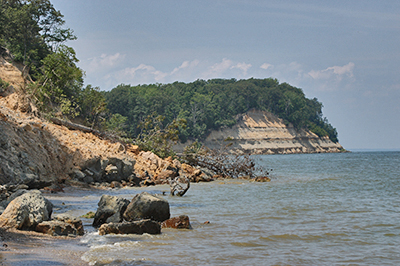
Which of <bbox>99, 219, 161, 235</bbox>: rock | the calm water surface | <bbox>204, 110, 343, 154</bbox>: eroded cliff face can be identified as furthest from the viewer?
<bbox>204, 110, 343, 154</bbox>: eroded cliff face

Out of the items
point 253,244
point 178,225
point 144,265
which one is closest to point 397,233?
point 253,244

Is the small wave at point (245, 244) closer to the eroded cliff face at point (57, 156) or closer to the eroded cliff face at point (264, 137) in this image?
the eroded cliff face at point (57, 156)

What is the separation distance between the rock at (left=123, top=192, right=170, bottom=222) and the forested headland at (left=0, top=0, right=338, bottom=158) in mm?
14686

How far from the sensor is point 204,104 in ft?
357

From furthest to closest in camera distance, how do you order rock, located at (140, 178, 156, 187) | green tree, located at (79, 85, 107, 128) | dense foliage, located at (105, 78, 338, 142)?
dense foliage, located at (105, 78, 338, 142), green tree, located at (79, 85, 107, 128), rock, located at (140, 178, 156, 187)

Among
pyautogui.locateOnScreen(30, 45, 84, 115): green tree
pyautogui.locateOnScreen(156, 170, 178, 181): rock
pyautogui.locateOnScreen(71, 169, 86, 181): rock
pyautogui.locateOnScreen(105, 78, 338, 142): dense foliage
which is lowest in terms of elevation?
pyautogui.locateOnScreen(156, 170, 178, 181): rock

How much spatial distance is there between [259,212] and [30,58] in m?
27.7

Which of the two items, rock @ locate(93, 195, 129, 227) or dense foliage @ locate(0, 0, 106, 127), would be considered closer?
rock @ locate(93, 195, 129, 227)

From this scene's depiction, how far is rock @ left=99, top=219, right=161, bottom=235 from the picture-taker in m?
9.34

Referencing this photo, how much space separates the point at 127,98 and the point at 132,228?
80.7 m

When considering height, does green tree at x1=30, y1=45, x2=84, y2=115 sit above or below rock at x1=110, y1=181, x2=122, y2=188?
above

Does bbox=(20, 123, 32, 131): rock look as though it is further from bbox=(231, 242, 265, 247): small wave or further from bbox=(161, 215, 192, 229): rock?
bbox=(231, 242, 265, 247): small wave

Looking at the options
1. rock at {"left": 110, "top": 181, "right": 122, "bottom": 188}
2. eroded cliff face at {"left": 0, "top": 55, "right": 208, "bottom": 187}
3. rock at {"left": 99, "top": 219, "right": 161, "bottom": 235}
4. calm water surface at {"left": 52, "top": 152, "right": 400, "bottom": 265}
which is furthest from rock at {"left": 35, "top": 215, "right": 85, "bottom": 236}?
rock at {"left": 110, "top": 181, "right": 122, "bottom": 188}

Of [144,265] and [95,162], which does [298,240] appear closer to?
[144,265]
